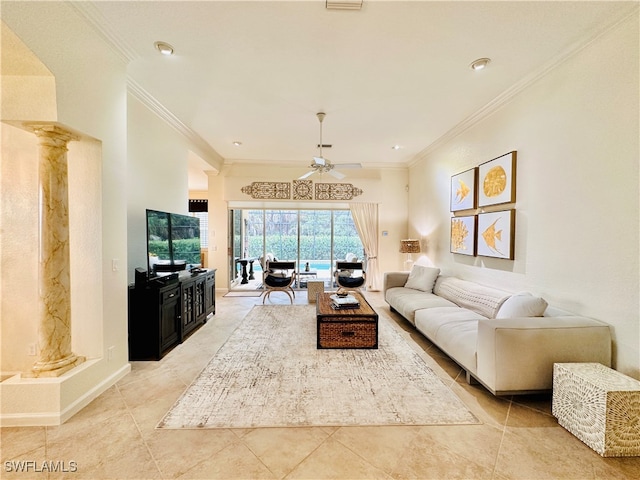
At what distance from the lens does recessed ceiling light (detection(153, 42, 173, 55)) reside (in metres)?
2.49

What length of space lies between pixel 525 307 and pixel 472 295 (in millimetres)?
1018

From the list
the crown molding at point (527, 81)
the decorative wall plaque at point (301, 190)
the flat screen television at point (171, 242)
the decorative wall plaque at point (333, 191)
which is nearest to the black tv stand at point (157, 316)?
the flat screen television at point (171, 242)

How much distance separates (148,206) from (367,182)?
15.5 ft

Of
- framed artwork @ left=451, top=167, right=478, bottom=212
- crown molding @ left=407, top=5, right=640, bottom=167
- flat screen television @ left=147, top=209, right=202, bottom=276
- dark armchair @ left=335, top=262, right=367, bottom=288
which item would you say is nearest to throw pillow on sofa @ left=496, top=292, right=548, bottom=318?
framed artwork @ left=451, top=167, right=478, bottom=212

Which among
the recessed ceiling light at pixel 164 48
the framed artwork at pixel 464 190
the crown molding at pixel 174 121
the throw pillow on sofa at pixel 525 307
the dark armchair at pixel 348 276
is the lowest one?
the dark armchair at pixel 348 276

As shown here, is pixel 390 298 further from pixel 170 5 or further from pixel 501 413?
pixel 170 5

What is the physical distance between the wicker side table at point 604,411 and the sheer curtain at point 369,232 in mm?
4946

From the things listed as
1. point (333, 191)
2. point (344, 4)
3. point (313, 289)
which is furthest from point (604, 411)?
point (333, 191)

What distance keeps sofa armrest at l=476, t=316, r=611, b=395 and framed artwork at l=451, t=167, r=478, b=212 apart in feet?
7.12

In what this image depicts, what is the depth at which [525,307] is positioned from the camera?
8.51ft

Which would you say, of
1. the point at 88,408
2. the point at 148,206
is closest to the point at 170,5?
the point at 148,206

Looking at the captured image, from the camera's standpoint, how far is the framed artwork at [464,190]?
3994 mm

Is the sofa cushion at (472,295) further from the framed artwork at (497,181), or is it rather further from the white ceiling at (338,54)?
the white ceiling at (338,54)

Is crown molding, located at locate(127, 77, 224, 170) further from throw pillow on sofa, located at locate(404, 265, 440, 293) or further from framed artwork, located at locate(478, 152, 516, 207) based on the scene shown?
throw pillow on sofa, located at locate(404, 265, 440, 293)
